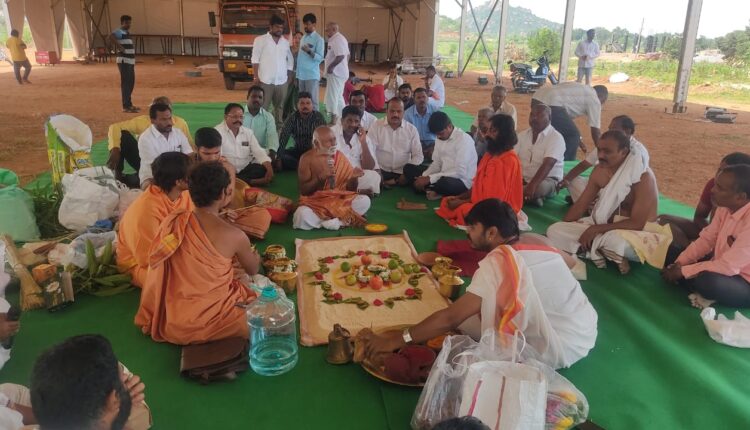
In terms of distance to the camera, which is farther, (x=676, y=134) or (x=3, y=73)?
(x=3, y=73)

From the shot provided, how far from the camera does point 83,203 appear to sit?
4.16 meters

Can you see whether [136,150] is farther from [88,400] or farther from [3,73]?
[3,73]

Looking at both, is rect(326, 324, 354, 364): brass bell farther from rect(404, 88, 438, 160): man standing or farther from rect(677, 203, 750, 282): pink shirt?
rect(404, 88, 438, 160): man standing

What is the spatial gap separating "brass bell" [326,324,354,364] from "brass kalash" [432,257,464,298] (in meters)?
0.92

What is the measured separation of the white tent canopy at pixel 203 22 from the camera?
2444 cm

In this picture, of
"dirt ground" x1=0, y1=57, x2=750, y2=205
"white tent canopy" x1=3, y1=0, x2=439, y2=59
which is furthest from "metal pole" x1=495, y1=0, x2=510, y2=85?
"white tent canopy" x1=3, y1=0, x2=439, y2=59

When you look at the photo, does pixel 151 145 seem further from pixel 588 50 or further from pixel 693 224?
pixel 588 50

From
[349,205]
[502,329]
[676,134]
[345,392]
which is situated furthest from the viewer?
[676,134]

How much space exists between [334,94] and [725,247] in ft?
21.4

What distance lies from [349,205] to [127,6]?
26757 mm

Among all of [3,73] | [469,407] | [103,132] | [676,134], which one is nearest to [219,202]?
[469,407]

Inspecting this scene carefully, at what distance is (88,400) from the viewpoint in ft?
4.62

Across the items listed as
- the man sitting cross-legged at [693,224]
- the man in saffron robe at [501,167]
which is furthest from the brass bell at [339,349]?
the man sitting cross-legged at [693,224]

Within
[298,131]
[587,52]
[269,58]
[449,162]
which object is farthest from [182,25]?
[449,162]
